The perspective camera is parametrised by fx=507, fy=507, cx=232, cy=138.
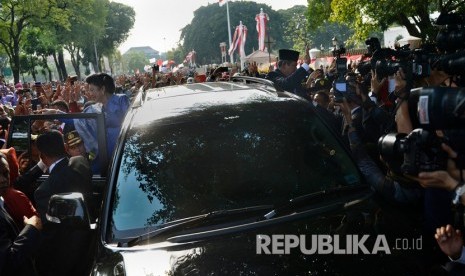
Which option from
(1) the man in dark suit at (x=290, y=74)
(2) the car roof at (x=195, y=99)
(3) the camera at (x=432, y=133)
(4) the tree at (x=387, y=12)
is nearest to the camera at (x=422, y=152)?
(3) the camera at (x=432, y=133)

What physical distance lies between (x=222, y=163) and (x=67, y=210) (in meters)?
0.90

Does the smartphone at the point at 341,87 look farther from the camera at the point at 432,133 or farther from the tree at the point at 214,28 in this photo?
the tree at the point at 214,28

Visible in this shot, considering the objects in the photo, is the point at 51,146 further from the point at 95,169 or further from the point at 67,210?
the point at 67,210

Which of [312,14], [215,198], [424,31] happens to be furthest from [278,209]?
[312,14]

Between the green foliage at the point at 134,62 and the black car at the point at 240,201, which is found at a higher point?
the black car at the point at 240,201

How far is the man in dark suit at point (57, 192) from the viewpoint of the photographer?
3379 mm

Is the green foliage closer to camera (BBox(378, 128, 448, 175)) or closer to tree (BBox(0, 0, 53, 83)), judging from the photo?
tree (BBox(0, 0, 53, 83))

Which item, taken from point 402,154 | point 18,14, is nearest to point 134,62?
point 18,14

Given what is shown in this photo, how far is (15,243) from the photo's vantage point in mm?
3189

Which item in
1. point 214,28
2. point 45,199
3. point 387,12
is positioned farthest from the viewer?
point 214,28

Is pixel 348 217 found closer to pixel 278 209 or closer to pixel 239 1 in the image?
pixel 278 209

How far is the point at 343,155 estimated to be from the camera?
10.3ft

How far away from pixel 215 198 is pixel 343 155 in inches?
34.7

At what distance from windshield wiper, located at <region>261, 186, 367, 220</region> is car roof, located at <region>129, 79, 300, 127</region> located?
33.8 inches
